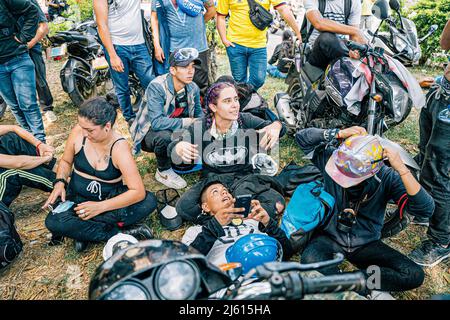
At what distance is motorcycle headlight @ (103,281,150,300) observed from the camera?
4.38 ft

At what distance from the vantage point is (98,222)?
10.3 feet

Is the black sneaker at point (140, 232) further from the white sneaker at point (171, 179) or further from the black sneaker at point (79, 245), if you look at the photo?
the white sneaker at point (171, 179)

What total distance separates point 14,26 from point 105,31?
101cm

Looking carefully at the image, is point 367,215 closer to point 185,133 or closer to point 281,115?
point 185,133

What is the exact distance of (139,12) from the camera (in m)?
4.57

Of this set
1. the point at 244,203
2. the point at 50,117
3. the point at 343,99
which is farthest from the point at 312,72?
the point at 50,117

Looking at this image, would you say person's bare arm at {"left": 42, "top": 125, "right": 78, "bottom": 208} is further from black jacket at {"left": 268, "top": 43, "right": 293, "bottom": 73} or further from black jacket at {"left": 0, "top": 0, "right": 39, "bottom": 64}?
black jacket at {"left": 268, "top": 43, "right": 293, "bottom": 73}

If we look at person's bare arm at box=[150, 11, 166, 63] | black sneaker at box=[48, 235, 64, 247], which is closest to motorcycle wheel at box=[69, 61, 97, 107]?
person's bare arm at box=[150, 11, 166, 63]

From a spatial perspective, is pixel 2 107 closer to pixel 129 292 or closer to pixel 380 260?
pixel 129 292

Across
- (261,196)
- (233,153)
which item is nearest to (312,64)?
(233,153)

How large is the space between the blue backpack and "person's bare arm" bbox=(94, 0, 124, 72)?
2941 millimetres

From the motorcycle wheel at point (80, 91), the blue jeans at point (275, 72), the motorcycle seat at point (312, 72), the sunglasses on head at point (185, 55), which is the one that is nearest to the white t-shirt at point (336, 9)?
the motorcycle seat at point (312, 72)

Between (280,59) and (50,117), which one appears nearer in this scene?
(50,117)
